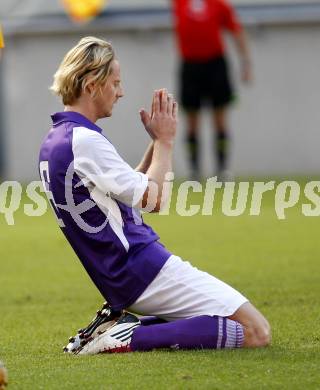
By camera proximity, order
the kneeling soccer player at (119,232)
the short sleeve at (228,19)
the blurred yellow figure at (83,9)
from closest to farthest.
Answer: the kneeling soccer player at (119,232) < the short sleeve at (228,19) < the blurred yellow figure at (83,9)

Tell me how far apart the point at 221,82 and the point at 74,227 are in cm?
1111

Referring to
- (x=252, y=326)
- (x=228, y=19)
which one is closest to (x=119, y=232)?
(x=252, y=326)

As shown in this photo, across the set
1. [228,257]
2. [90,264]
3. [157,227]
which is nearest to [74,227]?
[90,264]

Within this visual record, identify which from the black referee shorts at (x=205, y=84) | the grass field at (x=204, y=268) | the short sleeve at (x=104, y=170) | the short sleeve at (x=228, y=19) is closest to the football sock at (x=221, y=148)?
the black referee shorts at (x=205, y=84)

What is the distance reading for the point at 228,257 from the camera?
10523 mm

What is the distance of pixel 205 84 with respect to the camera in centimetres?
1717

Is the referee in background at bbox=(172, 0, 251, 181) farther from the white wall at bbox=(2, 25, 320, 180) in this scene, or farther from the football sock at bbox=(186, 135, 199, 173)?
the white wall at bbox=(2, 25, 320, 180)

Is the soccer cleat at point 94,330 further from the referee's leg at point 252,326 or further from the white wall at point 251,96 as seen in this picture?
the white wall at point 251,96

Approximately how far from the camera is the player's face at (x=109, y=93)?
6.12 m

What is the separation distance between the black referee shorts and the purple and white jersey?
1097 cm

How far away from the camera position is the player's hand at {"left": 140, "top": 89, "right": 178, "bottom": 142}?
6.05 m

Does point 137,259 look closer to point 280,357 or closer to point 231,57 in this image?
point 280,357

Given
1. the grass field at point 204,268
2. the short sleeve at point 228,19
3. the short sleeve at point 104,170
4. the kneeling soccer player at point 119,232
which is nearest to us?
the grass field at point 204,268

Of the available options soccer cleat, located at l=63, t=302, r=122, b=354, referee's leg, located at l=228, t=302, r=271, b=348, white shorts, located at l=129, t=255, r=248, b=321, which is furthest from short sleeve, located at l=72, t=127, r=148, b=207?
referee's leg, located at l=228, t=302, r=271, b=348
